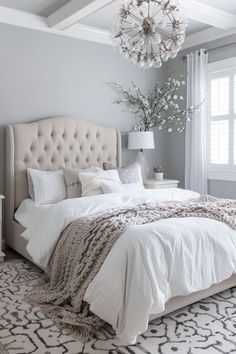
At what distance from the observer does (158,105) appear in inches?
207

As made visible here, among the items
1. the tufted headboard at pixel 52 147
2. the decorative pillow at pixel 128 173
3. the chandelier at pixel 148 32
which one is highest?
the chandelier at pixel 148 32

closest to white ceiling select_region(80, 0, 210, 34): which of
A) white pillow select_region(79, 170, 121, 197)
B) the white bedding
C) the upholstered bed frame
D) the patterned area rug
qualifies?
the upholstered bed frame

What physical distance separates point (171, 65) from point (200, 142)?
141 centimetres

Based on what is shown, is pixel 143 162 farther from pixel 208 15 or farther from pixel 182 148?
pixel 208 15

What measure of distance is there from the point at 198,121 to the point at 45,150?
2.18 m

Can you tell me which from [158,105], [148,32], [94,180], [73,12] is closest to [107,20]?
[73,12]

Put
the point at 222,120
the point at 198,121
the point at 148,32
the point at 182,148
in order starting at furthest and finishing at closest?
the point at 182,148 → the point at 198,121 → the point at 222,120 → the point at 148,32

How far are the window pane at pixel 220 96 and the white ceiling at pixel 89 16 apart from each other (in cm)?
60

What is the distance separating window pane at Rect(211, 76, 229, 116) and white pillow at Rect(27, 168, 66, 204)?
2365mm

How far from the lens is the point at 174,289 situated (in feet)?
7.64

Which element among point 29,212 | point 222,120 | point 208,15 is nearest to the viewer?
point 29,212

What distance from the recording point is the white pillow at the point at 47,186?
3.88 meters

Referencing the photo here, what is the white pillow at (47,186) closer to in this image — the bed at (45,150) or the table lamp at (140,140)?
the bed at (45,150)

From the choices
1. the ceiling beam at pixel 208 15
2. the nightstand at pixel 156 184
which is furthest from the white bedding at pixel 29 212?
the ceiling beam at pixel 208 15
